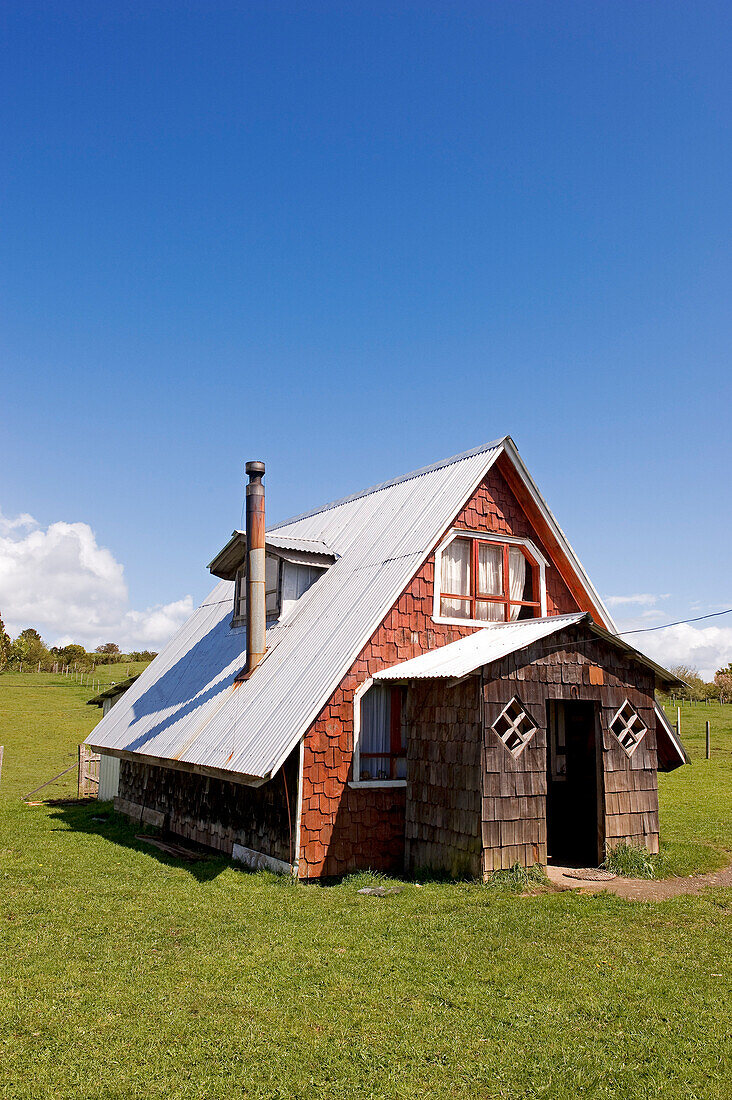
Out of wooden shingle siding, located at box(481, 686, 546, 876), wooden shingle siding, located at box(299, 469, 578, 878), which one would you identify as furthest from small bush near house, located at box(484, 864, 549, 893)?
wooden shingle siding, located at box(299, 469, 578, 878)

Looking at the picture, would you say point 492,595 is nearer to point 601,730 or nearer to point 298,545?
point 601,730

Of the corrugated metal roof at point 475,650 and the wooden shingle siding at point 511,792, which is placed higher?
the corrugated metal roof at point 475,650

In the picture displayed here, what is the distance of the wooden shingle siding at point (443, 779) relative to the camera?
45.7 feet

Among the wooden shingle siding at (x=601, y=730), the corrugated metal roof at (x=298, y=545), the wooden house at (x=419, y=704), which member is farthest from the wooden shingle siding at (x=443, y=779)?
the corrugated metal roof at (x=298, y=545)

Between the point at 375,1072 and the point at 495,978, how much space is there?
8.09ft

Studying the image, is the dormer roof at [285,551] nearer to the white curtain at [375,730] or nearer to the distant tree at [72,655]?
the white curtain at [375,730]

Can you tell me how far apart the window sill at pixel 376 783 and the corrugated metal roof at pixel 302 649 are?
1.76 meters

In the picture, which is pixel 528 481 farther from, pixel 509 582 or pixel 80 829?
pixel 80 829

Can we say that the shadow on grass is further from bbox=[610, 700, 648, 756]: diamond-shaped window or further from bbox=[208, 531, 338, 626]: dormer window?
bbox=[610, 700, 648, 756]: diamond-shaped window

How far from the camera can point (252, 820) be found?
635 inches

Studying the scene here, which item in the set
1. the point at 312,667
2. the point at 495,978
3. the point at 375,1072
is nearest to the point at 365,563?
the point at 312,667

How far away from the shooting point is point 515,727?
14.1 meters

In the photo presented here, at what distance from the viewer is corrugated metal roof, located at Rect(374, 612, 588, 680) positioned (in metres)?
14.2

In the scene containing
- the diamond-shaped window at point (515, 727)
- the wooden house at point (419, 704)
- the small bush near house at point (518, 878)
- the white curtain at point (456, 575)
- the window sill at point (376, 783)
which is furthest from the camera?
the white curtain at point (456, 575)
